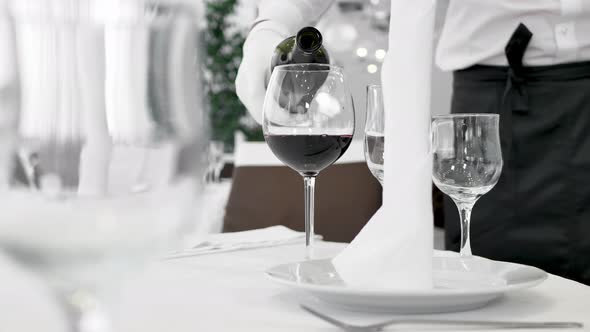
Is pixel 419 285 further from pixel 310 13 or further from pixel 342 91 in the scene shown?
pixel 310 13

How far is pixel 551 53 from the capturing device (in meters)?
1.67

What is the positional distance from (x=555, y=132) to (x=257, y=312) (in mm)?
1223

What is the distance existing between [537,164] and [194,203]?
1565mm

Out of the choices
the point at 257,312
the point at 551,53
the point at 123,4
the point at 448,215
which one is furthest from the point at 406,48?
the point at 448,215

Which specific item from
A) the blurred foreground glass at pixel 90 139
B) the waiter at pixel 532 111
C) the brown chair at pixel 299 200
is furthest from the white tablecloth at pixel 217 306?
the brown chair at pixel 299 200

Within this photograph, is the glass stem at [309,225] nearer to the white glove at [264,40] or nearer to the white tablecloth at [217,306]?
the white tablecloth at [217,306]

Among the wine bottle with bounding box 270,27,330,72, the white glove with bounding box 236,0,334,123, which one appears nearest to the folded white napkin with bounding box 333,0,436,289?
the wine bottle with bounding box 270,27,330,72

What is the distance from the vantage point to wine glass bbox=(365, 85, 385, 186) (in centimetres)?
96

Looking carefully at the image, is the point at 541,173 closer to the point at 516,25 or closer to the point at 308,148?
the point at 516,25

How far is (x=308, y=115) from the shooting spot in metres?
0.92

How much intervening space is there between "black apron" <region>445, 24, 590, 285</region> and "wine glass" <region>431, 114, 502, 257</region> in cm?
85

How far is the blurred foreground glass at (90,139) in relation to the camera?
0.89 ft

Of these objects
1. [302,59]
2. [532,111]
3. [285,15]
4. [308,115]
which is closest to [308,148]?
[308,115]

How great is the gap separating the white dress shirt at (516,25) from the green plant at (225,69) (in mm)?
4904
